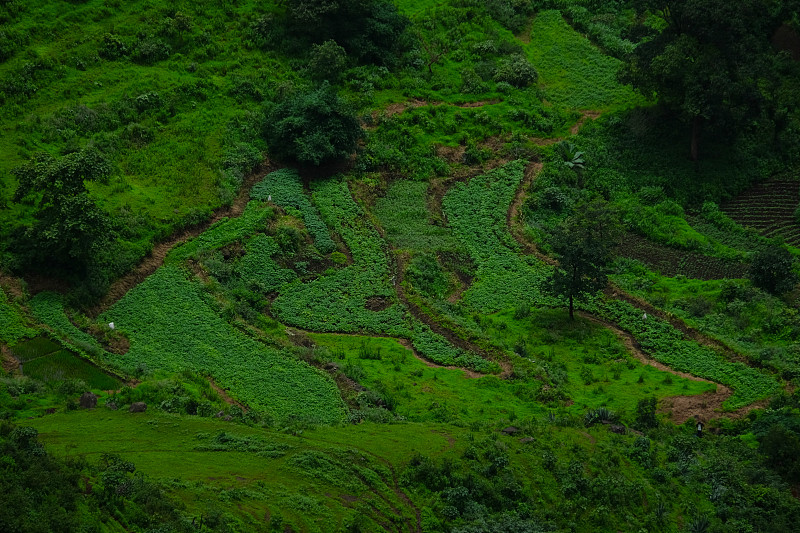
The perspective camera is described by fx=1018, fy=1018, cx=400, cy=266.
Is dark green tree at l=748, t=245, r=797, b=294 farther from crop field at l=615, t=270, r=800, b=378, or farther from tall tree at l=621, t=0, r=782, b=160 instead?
tall tree at l=621, t=0, r=782, b=160

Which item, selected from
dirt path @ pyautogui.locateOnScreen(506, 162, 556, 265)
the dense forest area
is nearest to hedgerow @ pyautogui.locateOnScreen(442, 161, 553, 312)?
the dense forest area

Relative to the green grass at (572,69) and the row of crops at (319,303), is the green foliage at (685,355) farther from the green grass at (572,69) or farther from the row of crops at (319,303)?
the green grass at (572,69)

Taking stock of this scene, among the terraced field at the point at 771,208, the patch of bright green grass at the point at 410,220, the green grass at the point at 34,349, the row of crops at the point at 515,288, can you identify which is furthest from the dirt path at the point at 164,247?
the terraced field at the point at 771,208

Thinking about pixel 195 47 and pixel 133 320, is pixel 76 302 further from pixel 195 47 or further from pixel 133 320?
pixel 195 47

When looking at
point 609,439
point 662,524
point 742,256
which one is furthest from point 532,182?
point 662,524

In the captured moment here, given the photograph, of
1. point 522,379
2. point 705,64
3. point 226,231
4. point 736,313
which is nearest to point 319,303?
point 226,231

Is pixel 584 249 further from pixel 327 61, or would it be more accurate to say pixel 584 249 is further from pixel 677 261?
pixel 327 61

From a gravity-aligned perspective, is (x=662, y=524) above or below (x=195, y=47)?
below
